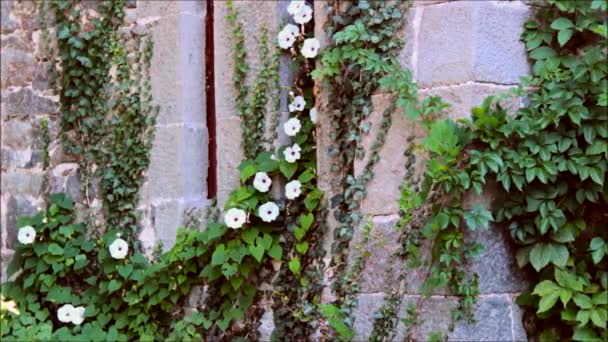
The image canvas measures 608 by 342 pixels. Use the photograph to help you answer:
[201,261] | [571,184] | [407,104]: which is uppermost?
[407,104]

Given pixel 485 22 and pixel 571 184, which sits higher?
pixel 485 22

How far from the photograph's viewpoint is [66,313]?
4176 millimetres

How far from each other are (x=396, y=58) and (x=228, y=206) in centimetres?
98

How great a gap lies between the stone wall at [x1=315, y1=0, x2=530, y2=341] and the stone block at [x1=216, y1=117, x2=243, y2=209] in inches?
31.8

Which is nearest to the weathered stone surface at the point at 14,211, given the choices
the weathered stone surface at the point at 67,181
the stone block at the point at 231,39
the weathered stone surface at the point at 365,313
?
the weathered stone surface at the point at 67,181

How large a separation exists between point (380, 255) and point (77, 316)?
5.60 feet

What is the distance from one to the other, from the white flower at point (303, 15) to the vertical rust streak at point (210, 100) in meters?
0.63

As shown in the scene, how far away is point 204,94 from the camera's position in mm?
4027

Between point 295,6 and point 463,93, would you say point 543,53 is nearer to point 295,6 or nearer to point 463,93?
point 463,93

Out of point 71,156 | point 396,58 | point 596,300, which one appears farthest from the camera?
point 71,156

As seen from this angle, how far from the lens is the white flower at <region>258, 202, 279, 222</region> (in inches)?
141

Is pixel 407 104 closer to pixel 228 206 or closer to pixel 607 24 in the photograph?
pixel 607 24

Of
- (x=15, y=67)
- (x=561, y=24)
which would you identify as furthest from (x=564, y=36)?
(x=15, y=67)

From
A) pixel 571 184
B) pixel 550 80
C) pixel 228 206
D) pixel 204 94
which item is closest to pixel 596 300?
pixel 571 184
